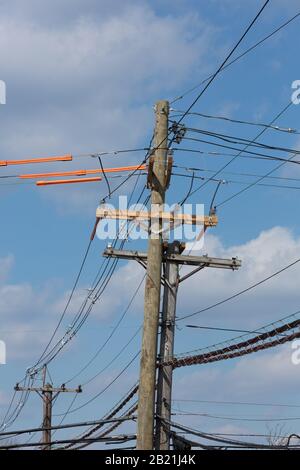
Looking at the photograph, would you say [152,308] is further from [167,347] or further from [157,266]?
[167,347]

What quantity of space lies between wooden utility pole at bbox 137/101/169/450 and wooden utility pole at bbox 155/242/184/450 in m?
1.68

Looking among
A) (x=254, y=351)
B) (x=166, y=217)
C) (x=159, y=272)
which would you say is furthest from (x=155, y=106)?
(x=254, y=351)

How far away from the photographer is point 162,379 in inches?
829

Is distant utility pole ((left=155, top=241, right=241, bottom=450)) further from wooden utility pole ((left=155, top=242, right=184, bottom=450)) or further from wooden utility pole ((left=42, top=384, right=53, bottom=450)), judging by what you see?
wooden utility pole ((left=42, top=384, right=53, bottom=450))

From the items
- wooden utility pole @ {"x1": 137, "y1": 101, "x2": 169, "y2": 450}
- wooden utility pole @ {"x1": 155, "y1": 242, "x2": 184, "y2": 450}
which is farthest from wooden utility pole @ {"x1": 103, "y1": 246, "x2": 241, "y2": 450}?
wooden utility pole @ {"x1": 137, "y1": 101, "x2": 169, "y2": 450}

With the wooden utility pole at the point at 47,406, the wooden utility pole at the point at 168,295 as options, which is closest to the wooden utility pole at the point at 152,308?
the wooden utility pole at the point at 168,295

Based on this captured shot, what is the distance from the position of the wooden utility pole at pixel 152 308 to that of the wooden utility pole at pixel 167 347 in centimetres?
168

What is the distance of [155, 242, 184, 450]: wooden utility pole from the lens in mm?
20202

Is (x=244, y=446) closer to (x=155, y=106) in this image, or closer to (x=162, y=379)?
(x=162, y=379)

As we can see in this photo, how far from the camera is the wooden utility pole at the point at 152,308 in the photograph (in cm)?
1845
